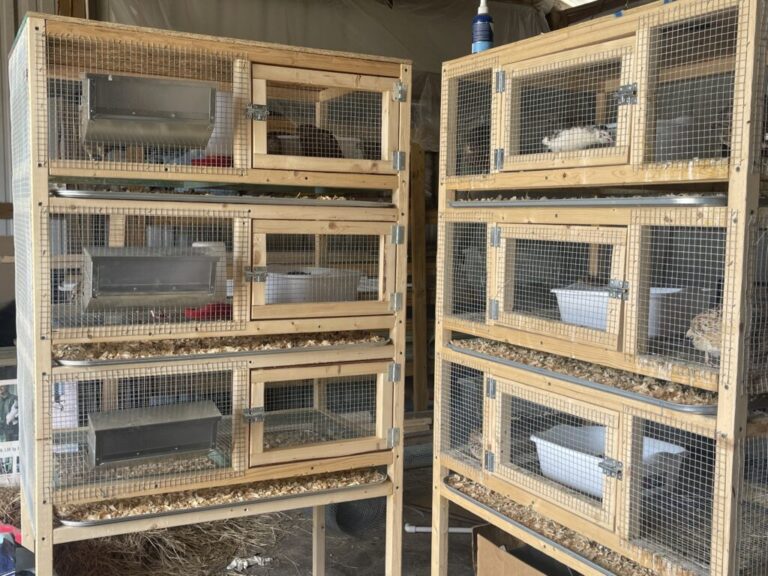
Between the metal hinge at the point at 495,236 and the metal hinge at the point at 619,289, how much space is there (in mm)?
414

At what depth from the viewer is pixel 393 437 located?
8.19 feet

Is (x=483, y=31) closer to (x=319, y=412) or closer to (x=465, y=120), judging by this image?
(x=465, y=120)

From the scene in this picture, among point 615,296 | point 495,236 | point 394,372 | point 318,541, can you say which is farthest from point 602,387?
point 318,541

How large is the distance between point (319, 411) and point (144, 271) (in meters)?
0.96

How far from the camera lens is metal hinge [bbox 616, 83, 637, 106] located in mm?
1786

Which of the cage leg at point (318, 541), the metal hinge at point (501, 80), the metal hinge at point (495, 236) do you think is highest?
the metal hinge at point (501, 80)

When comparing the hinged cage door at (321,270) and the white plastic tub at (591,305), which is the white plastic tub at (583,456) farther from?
the hinged cage door at (321,270)

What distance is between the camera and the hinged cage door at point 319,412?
2316 mm

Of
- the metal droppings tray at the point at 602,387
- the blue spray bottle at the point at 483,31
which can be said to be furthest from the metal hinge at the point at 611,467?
the blue spray bottle at the point at 483,31

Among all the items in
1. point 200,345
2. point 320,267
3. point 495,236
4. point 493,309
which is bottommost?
point 200,345

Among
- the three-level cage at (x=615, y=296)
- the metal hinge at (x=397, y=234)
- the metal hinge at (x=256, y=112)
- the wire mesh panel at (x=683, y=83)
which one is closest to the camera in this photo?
the three-level cage at (x=615, y=296)

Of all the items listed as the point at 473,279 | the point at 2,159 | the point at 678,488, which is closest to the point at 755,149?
the point at 678,488

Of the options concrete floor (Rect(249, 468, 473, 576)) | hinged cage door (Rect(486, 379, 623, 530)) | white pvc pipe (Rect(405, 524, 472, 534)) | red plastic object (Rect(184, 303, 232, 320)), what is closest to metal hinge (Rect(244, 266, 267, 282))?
red plastic object (Rect(184, 303, 232, 320))

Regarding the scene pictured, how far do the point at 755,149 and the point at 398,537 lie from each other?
1638 mm
